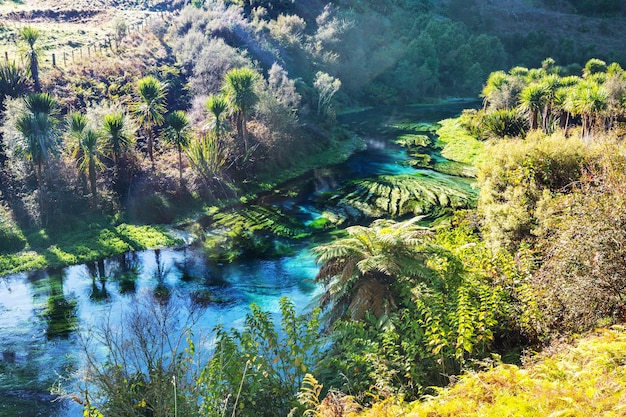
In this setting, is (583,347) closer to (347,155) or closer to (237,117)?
(237,117)

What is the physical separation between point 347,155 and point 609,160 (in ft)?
101

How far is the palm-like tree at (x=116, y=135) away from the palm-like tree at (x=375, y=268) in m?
17.3

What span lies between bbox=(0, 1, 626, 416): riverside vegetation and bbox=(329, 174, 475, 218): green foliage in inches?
7.3

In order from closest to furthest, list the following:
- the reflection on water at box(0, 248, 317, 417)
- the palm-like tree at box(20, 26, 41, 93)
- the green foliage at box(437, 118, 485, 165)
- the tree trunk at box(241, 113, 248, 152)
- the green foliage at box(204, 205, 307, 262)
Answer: the reflection on water at box(0, 248, 317, 417), the green foliage at box(204, 205, 307, 262), the palm-like tree at box(20, 26, 41, 93), the tree trunk at box(241, 113, 248, 152), the green foliage at box(437, 118, 485, 165)

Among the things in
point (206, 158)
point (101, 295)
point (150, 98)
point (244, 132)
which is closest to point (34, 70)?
point (150, 98)

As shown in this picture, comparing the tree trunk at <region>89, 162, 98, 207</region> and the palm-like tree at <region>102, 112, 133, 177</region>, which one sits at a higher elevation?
the palm-like tree at <region>102, 112, 133, 177</region>

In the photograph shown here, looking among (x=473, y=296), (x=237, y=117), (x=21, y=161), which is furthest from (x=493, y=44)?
(x=473, y=296)

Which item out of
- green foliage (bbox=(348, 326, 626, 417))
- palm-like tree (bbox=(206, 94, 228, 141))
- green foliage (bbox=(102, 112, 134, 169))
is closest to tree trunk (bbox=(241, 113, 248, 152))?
palm-like tree (bbox=(206, 94, 228, 141))

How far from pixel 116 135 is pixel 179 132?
3583 mm

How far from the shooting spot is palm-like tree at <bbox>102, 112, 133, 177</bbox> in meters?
24.5

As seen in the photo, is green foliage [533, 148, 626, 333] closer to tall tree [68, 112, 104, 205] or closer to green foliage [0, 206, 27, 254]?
green foliage [0, 206, 27, 254]

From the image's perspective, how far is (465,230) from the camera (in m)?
14.4

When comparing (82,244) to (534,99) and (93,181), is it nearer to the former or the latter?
(93,181)

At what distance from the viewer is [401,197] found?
90.1 feet
